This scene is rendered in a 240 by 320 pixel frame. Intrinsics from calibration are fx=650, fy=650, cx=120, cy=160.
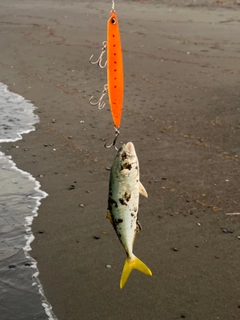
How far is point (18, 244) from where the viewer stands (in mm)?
6641

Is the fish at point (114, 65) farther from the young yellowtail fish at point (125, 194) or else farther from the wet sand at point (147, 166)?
the wet sand at point (147, 166)

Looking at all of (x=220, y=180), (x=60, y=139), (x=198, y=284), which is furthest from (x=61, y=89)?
(x=198, y=284)

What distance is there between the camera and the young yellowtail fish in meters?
3.75

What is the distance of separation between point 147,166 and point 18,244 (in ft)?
8.58

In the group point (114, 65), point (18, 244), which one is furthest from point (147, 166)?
point (114, 65)

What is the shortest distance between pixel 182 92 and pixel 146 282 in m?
7.47

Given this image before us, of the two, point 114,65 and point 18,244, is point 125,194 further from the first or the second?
point 18,244

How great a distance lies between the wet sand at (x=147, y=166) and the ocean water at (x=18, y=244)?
4.4 inches

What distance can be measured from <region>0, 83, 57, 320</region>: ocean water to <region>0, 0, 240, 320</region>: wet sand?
0.11 meters

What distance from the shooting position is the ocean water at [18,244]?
5512mm

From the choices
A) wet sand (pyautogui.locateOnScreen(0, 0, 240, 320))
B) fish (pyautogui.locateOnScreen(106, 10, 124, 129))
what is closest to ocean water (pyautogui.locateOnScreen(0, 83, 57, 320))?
wet sand (pyautogui.locateOnScreen(0, 0, 240, 320))

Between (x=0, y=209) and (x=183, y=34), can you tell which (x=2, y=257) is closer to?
(x=0, y=209)

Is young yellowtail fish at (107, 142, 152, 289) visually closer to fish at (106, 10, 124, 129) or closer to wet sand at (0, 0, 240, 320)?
fish at (106, 10, 124, 129)

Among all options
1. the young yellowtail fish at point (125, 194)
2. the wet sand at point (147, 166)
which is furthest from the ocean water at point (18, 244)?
the young yellowtail fish at point (125, 194)
